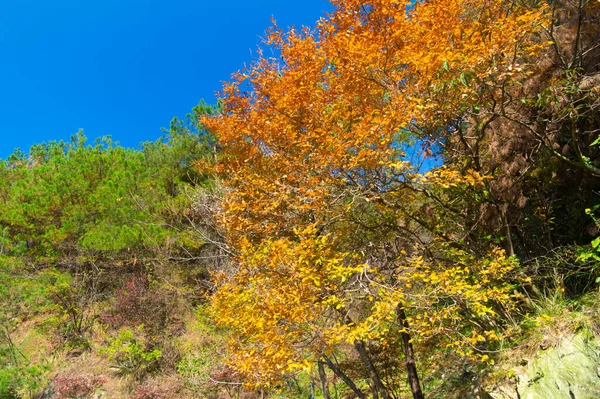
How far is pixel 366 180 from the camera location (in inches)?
173

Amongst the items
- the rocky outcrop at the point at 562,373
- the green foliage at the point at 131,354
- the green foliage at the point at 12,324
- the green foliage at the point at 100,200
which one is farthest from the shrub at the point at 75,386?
the rocky outcrop at the point at 562,373

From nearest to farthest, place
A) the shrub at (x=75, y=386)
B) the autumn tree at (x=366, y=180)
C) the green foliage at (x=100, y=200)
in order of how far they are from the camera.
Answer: the autumn tree at (x=366, y=180) → the shrub at (x=75, y=386) → the green foliage at (x=100, y=200)

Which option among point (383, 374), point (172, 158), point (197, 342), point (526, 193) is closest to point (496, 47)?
point (526, 193)

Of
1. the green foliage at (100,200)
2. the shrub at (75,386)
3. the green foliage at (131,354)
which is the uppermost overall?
the green foliage at (100,200)

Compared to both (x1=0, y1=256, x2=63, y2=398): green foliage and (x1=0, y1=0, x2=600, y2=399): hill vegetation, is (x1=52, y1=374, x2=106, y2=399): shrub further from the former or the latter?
(x1=0, y1=0, x2=600, y2=399): hill vegetation

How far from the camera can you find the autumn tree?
3535 mm

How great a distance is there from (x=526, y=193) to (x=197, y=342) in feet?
32.5

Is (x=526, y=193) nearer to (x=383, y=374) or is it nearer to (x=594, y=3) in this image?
(x=594, y=3)

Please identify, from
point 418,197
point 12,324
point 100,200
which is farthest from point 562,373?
point 100,200

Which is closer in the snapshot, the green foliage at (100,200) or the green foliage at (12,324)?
the green foliage at (12,324)

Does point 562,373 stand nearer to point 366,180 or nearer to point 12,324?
point 366,180

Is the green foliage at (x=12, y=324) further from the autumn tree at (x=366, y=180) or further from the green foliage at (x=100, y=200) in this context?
the autumn tree at (x=366, y=180)

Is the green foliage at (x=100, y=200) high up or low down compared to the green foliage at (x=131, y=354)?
up

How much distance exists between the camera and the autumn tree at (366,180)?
3.54m
